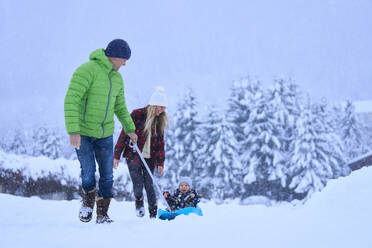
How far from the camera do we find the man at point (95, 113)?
12.6 feet

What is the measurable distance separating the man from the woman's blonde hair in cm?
93

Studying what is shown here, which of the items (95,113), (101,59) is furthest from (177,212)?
(101,59)

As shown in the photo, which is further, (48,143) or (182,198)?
(48,143)

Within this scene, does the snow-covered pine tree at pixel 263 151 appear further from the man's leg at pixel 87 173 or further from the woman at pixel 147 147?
the man's leg at pixel 87 173

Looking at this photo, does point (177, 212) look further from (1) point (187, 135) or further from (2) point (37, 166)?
(1) point (187, 135)

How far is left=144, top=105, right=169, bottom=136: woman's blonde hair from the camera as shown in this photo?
17.2ft

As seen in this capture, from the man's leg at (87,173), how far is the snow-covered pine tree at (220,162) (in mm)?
21266

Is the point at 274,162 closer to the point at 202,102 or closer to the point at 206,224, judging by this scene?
the point at 202,102

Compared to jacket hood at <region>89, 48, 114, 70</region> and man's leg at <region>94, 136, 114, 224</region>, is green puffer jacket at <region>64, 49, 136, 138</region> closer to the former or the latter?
jacket hood at <region>89, 48, 114, 70</region>

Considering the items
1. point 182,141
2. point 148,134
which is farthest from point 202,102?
point 148,134

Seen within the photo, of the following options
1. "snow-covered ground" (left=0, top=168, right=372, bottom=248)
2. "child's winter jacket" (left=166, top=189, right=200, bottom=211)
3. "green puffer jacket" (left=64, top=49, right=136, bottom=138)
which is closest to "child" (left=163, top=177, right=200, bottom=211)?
"child's winter jacket" (left=166, top=189, right=200, bottom=211)

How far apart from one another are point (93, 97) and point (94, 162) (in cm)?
77

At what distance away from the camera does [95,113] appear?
4062mm

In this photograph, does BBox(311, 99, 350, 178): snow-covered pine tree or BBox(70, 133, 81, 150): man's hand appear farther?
BBox(311, 99, 350, 178): snow-covered pine tree
